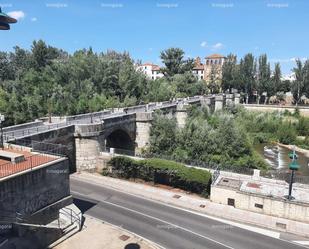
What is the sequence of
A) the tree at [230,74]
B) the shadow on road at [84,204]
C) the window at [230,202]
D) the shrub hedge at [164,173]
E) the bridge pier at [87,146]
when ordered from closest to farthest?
the shadow on road at [84,204], the window at [230,202], the shrub hedge at [164,173], the bridge pier at [87,146], the tree at [230,74]

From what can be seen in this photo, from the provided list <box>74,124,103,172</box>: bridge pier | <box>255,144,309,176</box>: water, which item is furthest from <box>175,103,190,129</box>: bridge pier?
<box>74,124,103,172</box>: bridge pier

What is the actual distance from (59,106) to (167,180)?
2782 centimetres

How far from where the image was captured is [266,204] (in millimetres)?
21062

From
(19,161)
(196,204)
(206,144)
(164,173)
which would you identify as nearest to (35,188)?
(19,161)

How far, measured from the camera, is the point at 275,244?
16922 millimetres

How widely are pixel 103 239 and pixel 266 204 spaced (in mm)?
12320

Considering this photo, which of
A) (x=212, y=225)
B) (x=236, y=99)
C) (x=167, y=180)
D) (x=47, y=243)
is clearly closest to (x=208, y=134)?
(x=167, y=180)

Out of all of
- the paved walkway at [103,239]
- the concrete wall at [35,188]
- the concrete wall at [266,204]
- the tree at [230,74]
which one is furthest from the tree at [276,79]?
the concrete wall at [35,188]

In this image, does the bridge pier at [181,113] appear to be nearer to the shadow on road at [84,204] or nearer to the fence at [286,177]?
the fence at [286,177]

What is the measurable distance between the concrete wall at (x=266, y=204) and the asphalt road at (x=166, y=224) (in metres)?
3.23

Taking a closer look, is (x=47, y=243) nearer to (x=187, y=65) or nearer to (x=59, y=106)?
(x=59, y=106)

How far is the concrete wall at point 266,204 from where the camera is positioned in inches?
793

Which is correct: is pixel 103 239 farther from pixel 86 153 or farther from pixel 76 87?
pixel 76 87

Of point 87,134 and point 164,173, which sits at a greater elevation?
point 87,134
